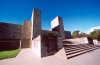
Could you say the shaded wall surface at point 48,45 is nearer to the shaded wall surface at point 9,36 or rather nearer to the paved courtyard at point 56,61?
the paved courtyard at point 56,61

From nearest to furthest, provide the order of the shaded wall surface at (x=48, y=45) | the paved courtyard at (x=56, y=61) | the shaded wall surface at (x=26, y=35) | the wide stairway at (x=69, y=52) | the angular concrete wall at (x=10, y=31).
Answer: the paved courtyard at (x=56, y=61)
the wide stairway at (x=69, y=52)
the shaded wall surface at (x=48, y=45)
the angular concrete wall at (x=10, y=31)
the shaded wall surface at (x=26, y=35)

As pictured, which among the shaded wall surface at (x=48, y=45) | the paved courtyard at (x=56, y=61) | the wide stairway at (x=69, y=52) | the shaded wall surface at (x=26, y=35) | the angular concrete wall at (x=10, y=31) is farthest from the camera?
the shaded wall surface at (x=26, y=35)

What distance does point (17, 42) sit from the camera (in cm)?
1728

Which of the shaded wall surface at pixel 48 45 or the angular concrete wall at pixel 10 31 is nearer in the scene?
the shaded wall surface at pixel 48 45

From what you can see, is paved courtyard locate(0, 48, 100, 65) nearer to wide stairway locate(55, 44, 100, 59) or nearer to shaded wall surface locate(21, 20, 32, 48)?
wide stairway locate(55, 44, 100, 59)

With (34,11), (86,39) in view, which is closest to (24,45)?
(34,11)

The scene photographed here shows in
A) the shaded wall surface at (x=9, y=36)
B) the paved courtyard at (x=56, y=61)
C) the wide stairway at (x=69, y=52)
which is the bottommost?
the paved courtyard at (x=56, y=61)

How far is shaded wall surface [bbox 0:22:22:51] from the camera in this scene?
15.9 m

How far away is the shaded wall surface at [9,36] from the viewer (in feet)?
52.2

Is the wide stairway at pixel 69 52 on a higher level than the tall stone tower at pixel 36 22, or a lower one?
lower

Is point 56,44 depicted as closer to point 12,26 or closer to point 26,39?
point 26,39

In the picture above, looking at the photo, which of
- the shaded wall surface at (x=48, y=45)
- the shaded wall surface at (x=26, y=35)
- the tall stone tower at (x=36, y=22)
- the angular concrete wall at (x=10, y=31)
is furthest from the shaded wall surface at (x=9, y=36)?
the shaded wall surface at (x=48, y=45)

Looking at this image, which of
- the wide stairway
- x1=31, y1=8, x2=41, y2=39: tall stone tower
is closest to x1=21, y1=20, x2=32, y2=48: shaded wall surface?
x1=31, y1=8, x2=41, y2=39: tall stone tower

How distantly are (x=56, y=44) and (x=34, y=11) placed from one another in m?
14.6
